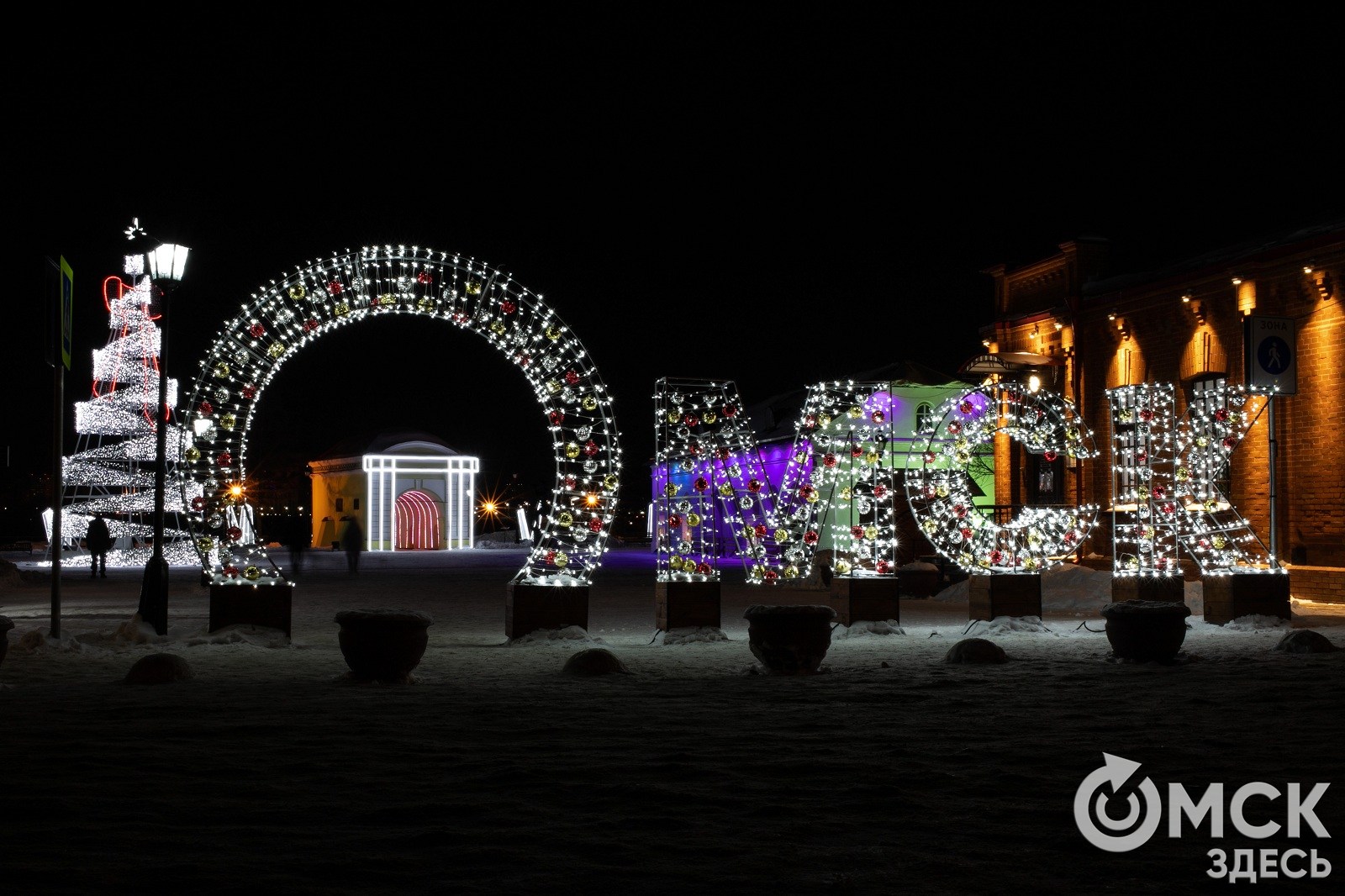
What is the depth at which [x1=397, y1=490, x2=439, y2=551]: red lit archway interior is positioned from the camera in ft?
185

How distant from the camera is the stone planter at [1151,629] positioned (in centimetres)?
1323

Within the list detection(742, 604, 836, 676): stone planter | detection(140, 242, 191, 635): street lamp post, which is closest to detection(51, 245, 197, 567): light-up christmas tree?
detection(140, 242, 191, 635): street lamp post

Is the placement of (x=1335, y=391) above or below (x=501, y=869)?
above

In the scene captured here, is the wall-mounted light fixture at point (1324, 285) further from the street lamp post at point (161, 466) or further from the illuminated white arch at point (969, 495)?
the street lamp post at point (161, 466)

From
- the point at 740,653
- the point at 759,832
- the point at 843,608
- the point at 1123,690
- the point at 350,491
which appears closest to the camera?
the point at 759,832

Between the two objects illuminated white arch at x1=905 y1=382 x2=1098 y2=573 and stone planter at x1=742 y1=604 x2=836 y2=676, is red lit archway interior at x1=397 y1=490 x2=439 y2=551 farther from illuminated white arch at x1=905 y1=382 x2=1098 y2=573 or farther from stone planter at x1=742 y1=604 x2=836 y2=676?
stone planter at x1=742 y1=604 x2=836 y2=676

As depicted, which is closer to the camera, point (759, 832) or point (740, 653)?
point (759, 832)

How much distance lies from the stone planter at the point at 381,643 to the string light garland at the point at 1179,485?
441 inches

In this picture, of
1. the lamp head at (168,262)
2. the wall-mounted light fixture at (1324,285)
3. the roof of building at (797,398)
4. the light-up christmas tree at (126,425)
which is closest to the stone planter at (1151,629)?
the lamp head at (168,262)

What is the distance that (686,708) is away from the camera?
1030 cm

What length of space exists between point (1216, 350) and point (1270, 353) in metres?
6.71

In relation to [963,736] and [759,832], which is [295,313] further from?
[759,832]

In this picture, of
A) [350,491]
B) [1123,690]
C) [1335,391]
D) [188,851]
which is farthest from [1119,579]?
[350,491]

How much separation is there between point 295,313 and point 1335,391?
17304mm
